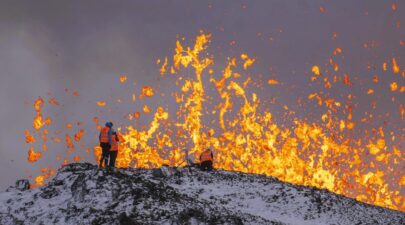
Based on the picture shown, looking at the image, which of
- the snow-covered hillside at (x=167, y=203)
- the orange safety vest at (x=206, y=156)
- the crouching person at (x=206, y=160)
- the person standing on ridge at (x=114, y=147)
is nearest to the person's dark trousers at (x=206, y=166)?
the crouching person at (x=206, y=160)

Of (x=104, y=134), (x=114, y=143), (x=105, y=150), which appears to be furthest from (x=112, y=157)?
(x=104, y=134)

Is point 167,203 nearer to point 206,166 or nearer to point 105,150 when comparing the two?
point 105,150

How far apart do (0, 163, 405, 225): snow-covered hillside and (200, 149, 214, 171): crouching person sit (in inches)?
110

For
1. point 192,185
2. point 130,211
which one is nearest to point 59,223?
point 130,211

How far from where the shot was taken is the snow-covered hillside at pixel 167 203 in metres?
15.9

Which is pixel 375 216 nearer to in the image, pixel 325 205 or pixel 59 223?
pixel 325 205

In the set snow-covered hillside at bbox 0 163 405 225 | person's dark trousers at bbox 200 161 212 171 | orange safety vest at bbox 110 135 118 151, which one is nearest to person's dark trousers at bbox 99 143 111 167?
orange safety vest at bbox 110 135 118 151

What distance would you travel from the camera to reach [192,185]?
2328cm

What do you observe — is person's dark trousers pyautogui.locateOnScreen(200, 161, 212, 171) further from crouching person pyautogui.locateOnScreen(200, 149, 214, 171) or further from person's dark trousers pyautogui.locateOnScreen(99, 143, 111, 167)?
person's dark trousers pyautogui.locateOnScreen(99, 143, 111, 167)

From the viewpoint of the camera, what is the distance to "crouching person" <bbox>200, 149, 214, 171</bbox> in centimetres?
2684

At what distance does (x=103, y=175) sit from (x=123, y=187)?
3.70 ft

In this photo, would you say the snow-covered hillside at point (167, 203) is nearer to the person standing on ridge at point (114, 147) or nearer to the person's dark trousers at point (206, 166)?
the person standing on ridge at point (114, 147)

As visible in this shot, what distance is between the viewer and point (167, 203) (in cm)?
1673

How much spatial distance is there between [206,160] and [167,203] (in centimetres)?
1026
